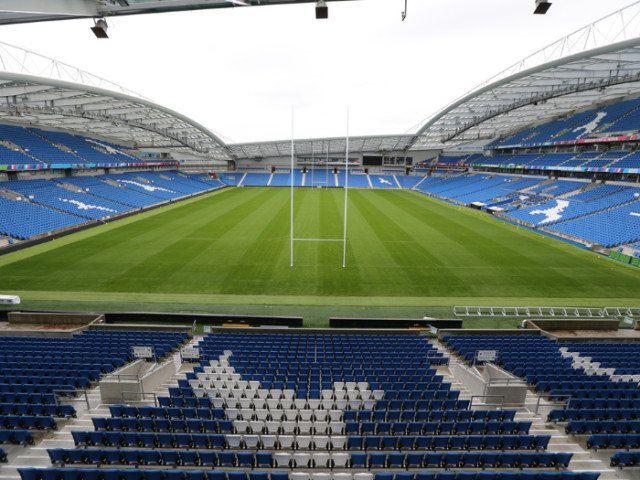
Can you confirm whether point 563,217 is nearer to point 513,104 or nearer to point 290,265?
point 513,104

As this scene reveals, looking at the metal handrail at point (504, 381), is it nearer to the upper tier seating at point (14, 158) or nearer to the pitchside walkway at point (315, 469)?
the pitchside walkway at point (315, 469)

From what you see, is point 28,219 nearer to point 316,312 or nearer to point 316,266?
point 316,266

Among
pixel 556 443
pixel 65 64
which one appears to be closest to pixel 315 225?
pixel 65 64

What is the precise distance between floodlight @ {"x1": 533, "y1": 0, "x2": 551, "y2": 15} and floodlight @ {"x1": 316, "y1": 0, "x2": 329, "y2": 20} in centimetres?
434

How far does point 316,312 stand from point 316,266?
20.3ft

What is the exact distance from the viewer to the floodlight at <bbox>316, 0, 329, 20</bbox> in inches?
258

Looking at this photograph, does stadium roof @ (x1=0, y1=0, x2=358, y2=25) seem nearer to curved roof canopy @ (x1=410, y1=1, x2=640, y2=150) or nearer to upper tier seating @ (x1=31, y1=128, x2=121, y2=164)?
curved roof canopy @ (x1=410, y1=1, x2=640, y2=150)

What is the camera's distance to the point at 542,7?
21.3 feet

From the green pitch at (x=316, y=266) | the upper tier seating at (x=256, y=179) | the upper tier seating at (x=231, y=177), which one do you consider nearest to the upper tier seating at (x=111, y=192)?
the green pitch at (x=316, y=266)

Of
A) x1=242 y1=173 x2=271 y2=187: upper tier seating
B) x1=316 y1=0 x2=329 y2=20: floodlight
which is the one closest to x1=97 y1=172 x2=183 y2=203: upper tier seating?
x1=242 y1=173 x2=271 y2=187: upper tier seating

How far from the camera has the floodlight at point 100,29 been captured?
6828 mm

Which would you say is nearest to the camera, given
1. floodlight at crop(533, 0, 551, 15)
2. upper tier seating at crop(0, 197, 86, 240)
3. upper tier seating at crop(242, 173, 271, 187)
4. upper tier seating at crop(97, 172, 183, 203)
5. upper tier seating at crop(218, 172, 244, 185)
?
floodlight at crop(533, 0, 551, 15)

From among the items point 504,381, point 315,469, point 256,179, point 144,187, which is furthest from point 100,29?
point 256,179

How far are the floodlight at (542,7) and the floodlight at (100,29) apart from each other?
9.24 m
